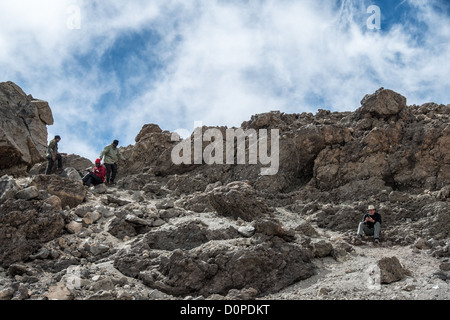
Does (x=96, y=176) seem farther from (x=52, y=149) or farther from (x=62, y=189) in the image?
(x=52, y=149)

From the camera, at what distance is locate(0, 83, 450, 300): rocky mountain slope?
7.93 meters

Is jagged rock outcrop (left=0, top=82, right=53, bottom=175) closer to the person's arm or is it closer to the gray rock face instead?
the person's arm

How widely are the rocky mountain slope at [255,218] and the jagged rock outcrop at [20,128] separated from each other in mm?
116

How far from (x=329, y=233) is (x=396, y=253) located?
1958 millimetres

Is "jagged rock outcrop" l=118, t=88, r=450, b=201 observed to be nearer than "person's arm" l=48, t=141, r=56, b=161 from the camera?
Yes

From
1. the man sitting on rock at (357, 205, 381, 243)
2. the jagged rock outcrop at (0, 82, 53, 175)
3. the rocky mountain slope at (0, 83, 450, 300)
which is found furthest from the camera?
the jagged rock outcrop at (0, 82, 53, 175)

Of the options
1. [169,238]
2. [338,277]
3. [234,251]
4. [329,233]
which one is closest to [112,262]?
[169,238]

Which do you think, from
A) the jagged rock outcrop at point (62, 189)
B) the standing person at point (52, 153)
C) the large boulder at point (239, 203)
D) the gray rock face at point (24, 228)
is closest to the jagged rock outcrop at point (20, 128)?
the standing person at point (52, 153)

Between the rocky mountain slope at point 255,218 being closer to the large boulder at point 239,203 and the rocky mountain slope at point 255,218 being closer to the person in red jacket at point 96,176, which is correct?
the large boulder at point 239,203

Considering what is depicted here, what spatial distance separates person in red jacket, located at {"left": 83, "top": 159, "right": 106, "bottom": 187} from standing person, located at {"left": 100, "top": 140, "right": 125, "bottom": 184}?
0.86m

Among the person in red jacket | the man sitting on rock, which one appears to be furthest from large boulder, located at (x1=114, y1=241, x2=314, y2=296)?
the person in red jacket

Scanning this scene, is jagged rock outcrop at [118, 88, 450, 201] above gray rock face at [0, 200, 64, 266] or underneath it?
above

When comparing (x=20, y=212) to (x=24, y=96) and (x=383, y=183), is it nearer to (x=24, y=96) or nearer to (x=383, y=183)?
(x=383, y=183)

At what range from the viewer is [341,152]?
1354 cm
